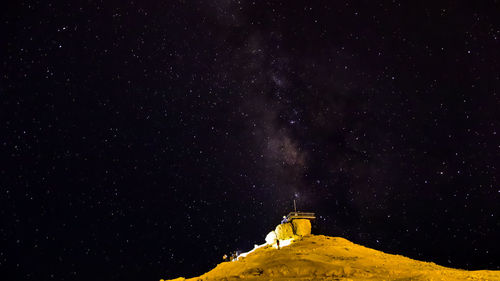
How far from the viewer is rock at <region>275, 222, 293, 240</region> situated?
145ft

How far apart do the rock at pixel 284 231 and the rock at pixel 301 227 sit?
1.99 ft

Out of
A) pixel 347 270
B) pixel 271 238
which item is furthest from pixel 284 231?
pixel 347 270

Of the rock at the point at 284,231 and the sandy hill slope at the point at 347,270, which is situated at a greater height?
the rock at the point at 284,231

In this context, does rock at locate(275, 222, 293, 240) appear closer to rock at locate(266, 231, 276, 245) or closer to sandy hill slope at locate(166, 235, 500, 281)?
rock at locate(266, 231, 276, 245)

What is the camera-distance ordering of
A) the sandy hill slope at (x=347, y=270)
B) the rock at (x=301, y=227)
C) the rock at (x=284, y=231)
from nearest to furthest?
the sandy hill slope at (x=347, y=270) < the rock at (x=284, y=231) < the rock at (x=301, y=227)

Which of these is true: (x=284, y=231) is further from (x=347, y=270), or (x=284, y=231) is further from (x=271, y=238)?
(x=347, y=270)

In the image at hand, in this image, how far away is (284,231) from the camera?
147 ft

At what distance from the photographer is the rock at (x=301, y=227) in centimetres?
4428

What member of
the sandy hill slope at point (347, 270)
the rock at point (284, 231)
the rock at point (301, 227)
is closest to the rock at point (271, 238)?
the rock at point (284, 231)

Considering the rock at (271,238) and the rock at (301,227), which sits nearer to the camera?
the rock at (271,238)

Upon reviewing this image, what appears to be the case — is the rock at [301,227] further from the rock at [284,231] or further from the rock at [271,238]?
the rock at [271,238]

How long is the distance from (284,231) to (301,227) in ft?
7.01

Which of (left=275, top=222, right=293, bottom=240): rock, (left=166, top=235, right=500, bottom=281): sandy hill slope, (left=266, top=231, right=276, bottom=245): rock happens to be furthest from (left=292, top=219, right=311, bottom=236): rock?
(left=166, top=235, right=500, bottom=281): sandy hill slope

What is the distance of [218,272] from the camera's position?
1248 inches
